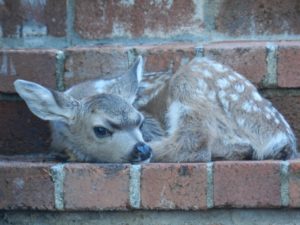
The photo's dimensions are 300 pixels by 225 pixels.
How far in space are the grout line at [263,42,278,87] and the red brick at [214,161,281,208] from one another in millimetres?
609

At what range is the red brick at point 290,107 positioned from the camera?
3284 millimetres

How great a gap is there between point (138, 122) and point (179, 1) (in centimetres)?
60

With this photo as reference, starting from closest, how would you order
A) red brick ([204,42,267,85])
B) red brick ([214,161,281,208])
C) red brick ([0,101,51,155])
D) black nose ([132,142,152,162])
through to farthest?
red brick ([214,161,281,208]) < black nose ([132,142,152,162]) < red brick ([204,42,267,85]) < red brick ([0,101,51,155])

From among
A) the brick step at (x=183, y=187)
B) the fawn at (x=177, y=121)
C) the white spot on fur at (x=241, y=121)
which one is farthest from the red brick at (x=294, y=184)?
the white spot on fur at (x=241, y=121)

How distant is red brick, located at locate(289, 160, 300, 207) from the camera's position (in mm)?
2707

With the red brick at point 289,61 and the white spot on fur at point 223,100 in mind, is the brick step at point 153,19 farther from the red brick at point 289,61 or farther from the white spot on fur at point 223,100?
the white spot on fur at point 223,100

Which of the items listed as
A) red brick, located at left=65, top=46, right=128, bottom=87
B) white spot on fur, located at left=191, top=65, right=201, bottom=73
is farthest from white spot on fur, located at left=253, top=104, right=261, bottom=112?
red brick, located at left=65, top=46, right=128, bottom=87

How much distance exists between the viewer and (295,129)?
335 cm

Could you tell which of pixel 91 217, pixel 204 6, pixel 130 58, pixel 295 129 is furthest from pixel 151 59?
pixel 91 217

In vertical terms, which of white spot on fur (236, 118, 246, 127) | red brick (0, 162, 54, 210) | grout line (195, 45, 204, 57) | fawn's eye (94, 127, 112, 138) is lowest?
red brick (0, 162, 54, 210)

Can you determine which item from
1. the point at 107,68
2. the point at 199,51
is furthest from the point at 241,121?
the point at 107,68

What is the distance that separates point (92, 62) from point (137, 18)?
0.26 meters

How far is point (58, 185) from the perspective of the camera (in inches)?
108

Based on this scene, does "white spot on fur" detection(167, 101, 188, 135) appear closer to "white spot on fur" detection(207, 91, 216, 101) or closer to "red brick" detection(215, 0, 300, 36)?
"white spot on fur" detection(207, 91, 216, 101)
